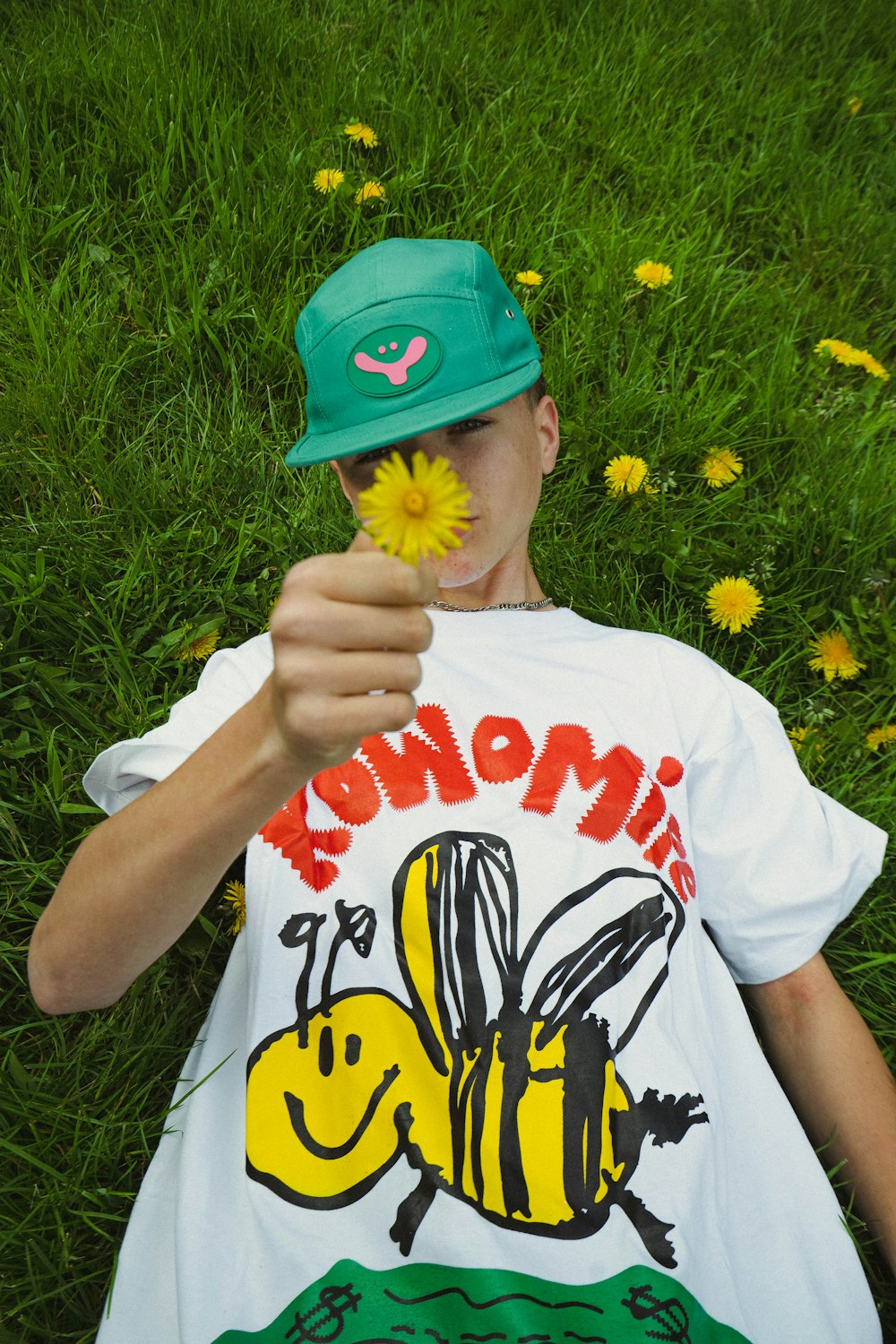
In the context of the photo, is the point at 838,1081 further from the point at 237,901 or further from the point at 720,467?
the point at 720,467

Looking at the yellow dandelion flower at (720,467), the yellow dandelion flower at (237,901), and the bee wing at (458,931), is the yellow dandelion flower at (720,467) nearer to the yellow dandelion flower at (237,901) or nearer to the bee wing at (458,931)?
the bee wing at (458,931)

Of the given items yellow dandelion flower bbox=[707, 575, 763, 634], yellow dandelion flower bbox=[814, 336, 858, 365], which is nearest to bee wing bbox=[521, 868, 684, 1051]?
yellow dandelion flower bbox=[707, 575, 763, 634]

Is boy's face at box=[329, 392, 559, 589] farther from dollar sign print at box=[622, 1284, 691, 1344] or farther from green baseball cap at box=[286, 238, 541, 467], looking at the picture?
dollar sign print at box=[622, 1284, 691, 1344]

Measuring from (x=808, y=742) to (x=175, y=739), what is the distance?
4.11 ft

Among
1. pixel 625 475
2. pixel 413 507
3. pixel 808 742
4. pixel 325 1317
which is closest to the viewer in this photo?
pixel 413 507

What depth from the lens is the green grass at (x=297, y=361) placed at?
1713mm

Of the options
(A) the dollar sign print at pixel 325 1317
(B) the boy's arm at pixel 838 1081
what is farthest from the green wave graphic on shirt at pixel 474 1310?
(B) the boy's arm at pixel 838 1081

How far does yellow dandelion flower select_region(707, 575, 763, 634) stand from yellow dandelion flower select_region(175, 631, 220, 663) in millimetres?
1045

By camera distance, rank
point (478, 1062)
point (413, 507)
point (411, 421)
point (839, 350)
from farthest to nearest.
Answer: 1. point (839, 350)
2. point (411, 421)
3. point (478, 1062)
4. point (413, 507)

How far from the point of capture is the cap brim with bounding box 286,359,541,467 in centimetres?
127

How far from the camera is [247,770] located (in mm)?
860

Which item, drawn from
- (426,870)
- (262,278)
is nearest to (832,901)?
(426,870)

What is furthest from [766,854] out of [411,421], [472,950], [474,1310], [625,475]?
[625,475]

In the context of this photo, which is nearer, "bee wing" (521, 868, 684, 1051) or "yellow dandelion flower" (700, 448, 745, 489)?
"bee wing" (521, 868, 684, 1051)
